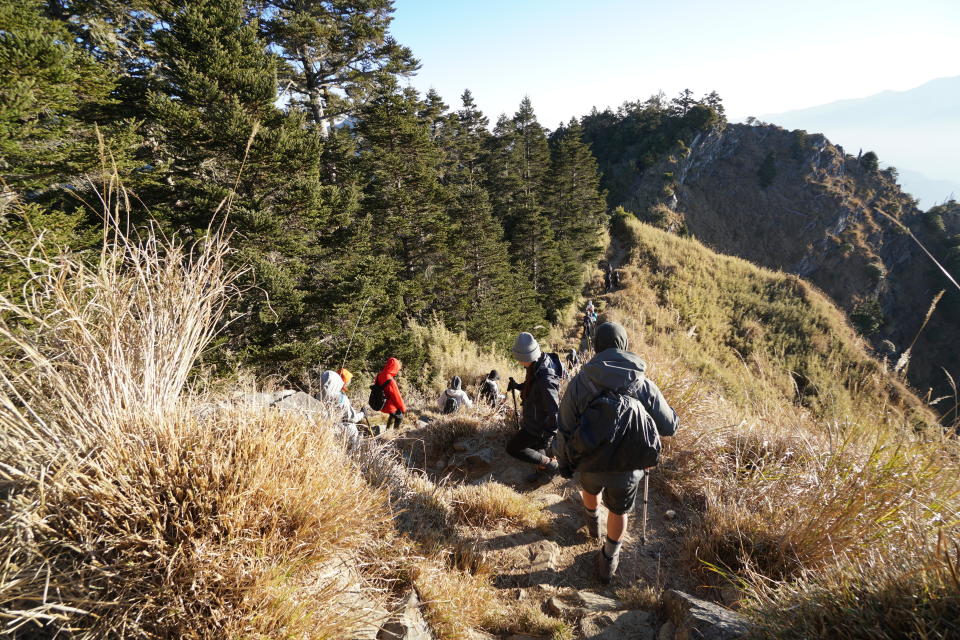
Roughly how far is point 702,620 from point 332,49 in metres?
15.8

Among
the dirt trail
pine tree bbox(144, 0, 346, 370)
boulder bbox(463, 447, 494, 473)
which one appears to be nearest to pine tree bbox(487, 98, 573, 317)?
pine tree bbox(144, 0, 346, 370)

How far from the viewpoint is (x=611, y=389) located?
7.75ft

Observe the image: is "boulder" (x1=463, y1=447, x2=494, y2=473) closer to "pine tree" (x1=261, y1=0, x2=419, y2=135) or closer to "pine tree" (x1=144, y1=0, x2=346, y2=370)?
"pine tree" (x1=144, y1=0, x2=346, y2=370)

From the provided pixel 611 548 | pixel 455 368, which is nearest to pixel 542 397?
pixel 611 548

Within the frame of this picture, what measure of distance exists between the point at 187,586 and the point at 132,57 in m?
13.6

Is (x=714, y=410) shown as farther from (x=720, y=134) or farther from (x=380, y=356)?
(x=720, y=134)

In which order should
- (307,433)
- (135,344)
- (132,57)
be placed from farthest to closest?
(132,57), (307,433), (135,344)

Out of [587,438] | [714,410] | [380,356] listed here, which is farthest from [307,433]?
[380,356]

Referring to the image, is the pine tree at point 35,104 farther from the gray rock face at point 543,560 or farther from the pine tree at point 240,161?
the gray rock face at point 543,560

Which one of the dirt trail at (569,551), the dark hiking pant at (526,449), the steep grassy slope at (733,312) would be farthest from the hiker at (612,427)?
the steep grassy slope at (733,312)

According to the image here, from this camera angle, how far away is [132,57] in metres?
9.63

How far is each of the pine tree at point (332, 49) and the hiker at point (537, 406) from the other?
12403 mm

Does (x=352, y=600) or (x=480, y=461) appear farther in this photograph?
(x=480, y=461)

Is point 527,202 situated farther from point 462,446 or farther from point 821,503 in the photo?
point 821,503
